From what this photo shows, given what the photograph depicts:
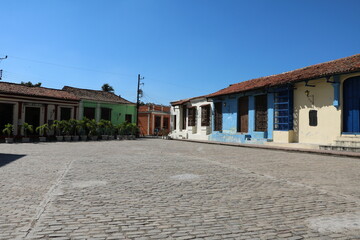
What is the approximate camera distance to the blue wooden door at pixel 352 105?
43.7 ft

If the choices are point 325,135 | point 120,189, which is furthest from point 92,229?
point 325,135

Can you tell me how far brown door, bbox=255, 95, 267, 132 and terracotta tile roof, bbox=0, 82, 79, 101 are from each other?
1656 cm

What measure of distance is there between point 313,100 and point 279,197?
12601mm

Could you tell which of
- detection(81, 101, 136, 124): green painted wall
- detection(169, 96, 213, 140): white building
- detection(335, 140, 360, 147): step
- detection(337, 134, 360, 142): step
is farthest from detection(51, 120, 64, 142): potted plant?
detection(337, 134, 360, 142): step

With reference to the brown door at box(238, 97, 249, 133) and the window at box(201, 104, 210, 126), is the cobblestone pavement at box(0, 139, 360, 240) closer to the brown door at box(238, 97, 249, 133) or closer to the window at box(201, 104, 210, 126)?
the brown door at box(238, 97, 249, 133)

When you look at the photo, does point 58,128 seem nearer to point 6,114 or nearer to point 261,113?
point 6,114

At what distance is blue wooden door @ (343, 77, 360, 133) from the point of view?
525 inches

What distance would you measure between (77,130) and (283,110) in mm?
17500

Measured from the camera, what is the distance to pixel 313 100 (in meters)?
15.3

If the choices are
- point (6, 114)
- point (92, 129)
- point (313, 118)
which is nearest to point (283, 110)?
point (313, 118)

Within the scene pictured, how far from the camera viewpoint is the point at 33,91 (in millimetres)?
24297

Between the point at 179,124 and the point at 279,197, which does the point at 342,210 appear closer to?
the point at 279,197

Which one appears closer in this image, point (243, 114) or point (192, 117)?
point (243, 114)

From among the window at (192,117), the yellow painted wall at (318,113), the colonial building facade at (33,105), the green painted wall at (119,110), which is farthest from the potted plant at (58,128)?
the yellow painted wall at (318,113)
